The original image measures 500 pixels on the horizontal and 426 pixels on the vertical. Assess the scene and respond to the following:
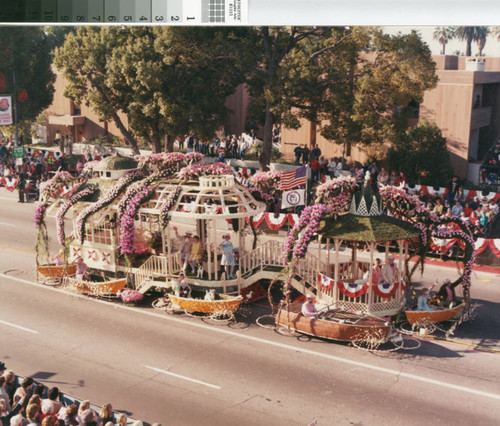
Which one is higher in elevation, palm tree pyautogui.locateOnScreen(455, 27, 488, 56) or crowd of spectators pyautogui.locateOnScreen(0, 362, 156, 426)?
palm tree pyautogui.locateOnScreen(455, 27, 488, 56)

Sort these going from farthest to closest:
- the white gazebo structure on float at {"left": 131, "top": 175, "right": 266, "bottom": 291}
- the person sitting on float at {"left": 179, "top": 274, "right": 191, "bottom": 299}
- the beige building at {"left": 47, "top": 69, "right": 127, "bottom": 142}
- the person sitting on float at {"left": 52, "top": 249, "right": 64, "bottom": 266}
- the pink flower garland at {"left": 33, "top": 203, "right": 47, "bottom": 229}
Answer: the beige building at {"left": 47, "top": 69, "right": 127, "bottom": 142}
the person sitting on float at {"left": 52, "top": 249, "right": 64, "bottom": 266}
the pink flower garland at {"left": 33, "top": 203, "right": 47, "bottom": 229}
the person sitting on float at {"left": 179, "top": 274, "right": 191, "bottom": 299}
the white gazebo structure on float at {"left": 131, "top": 175, "right": 266, "bottom": 291}

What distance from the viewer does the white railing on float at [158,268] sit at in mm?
21906

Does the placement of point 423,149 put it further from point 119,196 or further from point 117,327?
point 117,327

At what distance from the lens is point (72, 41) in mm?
42156

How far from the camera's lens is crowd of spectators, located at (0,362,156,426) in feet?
40.0

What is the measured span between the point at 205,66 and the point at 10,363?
961 inches

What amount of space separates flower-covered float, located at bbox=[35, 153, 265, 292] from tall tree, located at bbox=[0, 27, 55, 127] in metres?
31.3

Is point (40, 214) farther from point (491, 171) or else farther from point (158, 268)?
point (491, 171)

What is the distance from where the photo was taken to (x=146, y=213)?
22.3 meters

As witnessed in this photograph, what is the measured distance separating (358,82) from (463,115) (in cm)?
1045

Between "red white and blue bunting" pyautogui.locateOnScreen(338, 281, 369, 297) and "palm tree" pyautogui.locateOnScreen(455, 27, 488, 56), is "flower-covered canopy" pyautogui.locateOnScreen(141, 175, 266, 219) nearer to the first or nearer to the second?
"red white and blue bunting" pyautogui.locateOnScreen(338, 281, 369, 297)

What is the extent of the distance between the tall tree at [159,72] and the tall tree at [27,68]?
10.9 m

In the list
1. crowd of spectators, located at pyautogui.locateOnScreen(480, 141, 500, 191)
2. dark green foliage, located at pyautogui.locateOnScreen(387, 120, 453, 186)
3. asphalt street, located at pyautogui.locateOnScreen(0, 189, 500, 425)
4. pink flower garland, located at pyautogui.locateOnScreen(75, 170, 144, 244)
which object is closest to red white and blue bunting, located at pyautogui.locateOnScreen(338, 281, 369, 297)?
asphalt street, located at pyautogui.locateOnScreen(0, 189, 500, 425)

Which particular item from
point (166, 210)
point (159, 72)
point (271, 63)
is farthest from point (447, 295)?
point (159, 72)
